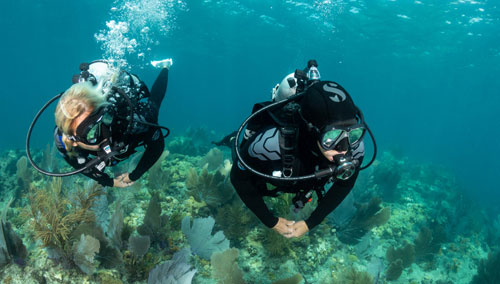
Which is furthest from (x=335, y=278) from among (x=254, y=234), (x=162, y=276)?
(x=162, y=276)

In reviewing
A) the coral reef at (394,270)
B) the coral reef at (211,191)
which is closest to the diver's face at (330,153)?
the coral reef at (211,191)

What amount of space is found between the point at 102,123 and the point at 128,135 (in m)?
0.47

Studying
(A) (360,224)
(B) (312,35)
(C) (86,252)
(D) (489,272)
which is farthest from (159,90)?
(B) (312,35)

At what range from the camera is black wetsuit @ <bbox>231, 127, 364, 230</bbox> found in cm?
241

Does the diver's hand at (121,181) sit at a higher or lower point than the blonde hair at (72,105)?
lower

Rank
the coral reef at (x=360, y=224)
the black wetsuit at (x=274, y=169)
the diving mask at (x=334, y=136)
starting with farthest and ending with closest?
the coral reef at (x=360, y=224) → the black wetsuit at (x=274, y=169) → the diving mask at (x=334, y=136)

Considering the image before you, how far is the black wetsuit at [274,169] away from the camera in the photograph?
2412 millimetres

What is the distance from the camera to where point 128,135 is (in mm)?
3344

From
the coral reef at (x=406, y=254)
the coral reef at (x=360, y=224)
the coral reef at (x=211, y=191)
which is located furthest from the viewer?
the coral reef at (x=406, y=254)

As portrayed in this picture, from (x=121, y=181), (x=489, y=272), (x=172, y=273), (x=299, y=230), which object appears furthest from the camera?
(x=489, y=272)

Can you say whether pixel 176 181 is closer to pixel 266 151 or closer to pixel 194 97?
pixel 266 151

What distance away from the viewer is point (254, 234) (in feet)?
15.5

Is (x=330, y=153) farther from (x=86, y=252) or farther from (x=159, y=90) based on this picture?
(x=159, y=90)

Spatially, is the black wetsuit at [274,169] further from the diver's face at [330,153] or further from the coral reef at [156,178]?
the coral reef at [156,178]
